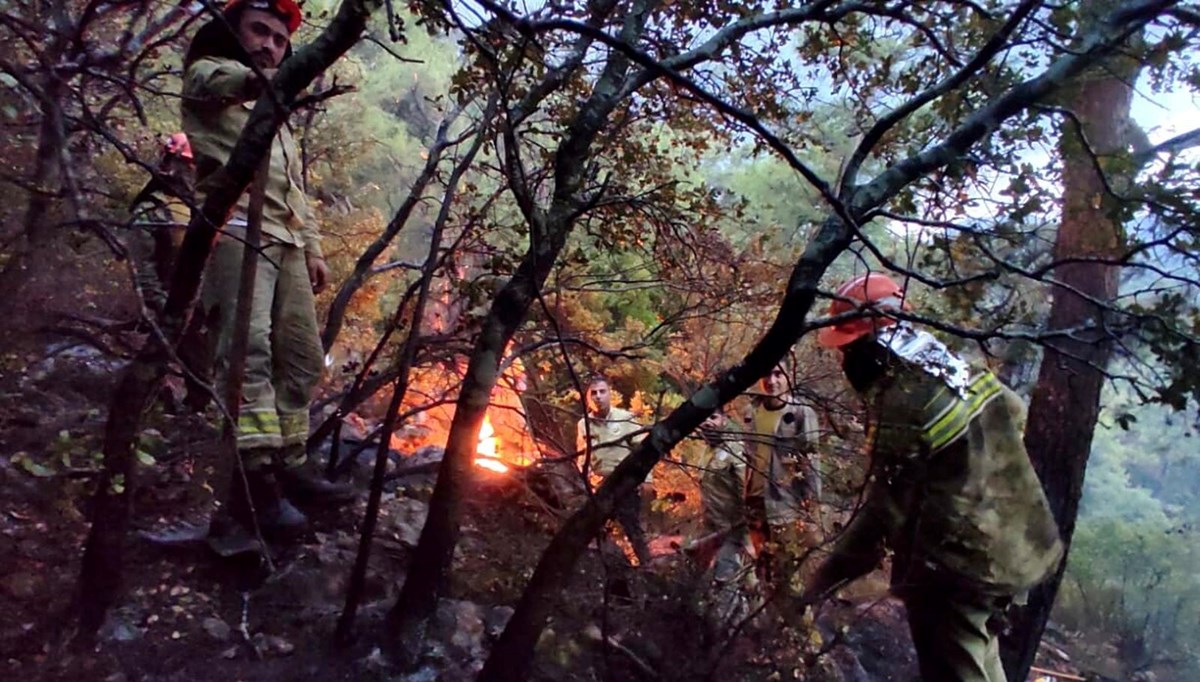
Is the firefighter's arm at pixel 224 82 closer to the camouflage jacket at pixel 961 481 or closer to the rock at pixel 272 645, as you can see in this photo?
the rock at pixel 272 645

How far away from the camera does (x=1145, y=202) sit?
2.73 m

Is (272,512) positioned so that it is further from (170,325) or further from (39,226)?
(39,226)

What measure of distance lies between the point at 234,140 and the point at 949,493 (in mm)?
3378

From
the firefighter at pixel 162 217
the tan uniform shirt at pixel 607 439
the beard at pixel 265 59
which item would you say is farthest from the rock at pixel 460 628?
the beard at pixel 265 59

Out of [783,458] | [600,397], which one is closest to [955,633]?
[783,458]

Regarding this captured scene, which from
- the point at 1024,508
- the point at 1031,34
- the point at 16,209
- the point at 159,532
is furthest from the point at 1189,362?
the point at 16,209

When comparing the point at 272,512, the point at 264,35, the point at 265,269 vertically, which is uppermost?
the point at 264,35

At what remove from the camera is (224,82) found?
2.80 metres

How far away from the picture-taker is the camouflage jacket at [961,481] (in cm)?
313

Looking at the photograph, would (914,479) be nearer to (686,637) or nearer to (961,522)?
(961,522)

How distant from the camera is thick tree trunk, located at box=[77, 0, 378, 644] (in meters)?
2.37

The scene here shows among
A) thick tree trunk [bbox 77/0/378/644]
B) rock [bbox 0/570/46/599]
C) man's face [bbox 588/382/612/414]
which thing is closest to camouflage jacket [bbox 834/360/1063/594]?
thick tree trunk [bbox 77/0/378/644]

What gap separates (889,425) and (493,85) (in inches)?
88.7

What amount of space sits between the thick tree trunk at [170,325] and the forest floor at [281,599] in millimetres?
128
